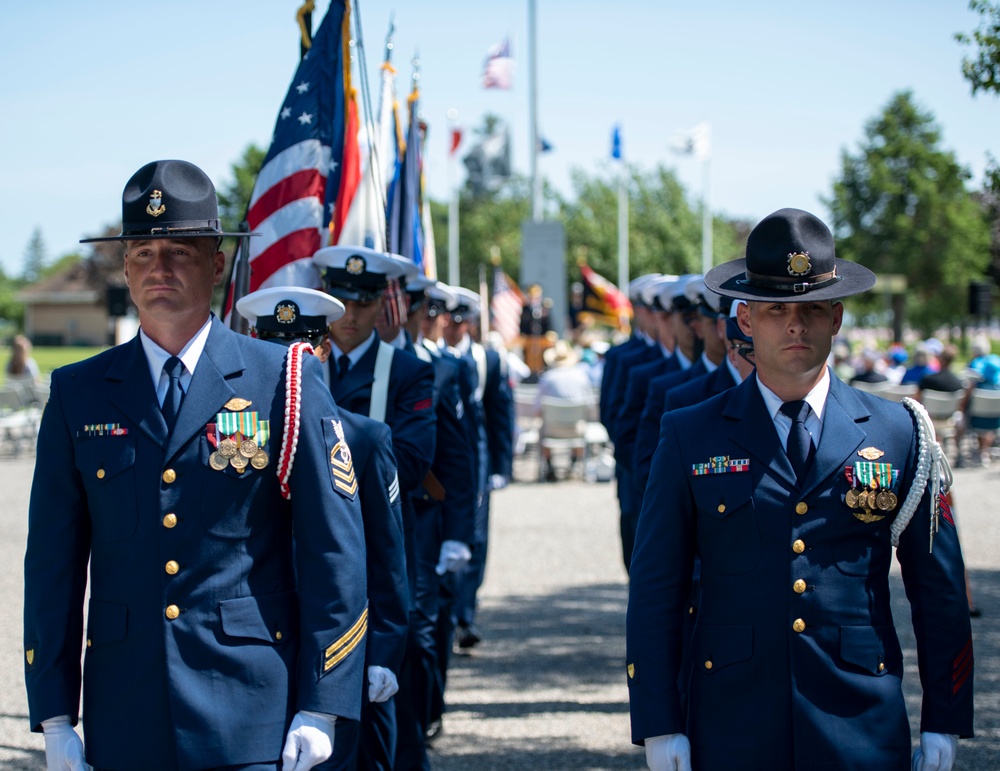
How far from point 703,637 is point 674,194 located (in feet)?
189

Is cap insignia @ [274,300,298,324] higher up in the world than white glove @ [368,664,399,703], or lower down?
higher up

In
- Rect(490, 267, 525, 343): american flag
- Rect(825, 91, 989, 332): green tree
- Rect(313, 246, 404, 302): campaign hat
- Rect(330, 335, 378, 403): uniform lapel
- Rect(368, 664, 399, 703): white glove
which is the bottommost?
Rect(368, 664, 399, 703): white glove

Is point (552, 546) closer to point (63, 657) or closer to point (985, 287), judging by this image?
point (63, 657)

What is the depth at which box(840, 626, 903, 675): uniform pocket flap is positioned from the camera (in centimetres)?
303

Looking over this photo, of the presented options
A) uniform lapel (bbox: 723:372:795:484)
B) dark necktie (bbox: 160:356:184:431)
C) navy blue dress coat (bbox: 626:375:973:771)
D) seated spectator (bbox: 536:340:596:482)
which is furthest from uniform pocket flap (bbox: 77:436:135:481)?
seated spectator (bbox: 536:340:596:482)

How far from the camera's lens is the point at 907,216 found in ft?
177

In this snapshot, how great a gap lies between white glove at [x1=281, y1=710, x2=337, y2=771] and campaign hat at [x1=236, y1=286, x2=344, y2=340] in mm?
1831

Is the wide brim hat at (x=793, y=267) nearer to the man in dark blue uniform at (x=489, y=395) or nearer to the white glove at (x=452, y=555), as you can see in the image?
the white glove at (x=452, y=555)

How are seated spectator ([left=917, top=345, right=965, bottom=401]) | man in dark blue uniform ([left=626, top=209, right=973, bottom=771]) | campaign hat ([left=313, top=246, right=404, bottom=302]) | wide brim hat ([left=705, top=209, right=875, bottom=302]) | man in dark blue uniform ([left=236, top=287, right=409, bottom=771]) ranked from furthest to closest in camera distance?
1. seated spectator ([left=917, top=345, right=965, bottom=401])
2. campaign hat ([left=313, top=246, right=404, bottom=302])
3. man in dark blue uniform ([left=236, top=287, right=409, bottom=771])
4. wide brim hat ([left=705, top=209, right=875, bottom=302])
5. man in dark blue uniform ([left=626, top=209, right=973, bottom=771])

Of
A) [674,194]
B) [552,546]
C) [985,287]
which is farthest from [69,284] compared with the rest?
[552,546]

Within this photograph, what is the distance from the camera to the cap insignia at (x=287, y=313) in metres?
4.55

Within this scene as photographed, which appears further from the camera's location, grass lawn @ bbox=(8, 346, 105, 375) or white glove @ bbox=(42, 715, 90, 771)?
grass lawn @ bbox=(8, 346, 105, 375)

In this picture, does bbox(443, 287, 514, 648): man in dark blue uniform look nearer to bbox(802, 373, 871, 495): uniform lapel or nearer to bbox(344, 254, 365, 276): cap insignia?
bbox(344, 254, 365, 276): cap insignia

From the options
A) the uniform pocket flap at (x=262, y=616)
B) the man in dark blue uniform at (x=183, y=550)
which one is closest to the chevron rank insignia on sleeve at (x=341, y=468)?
the man in dark blue uniform at (x=183, y=550)
